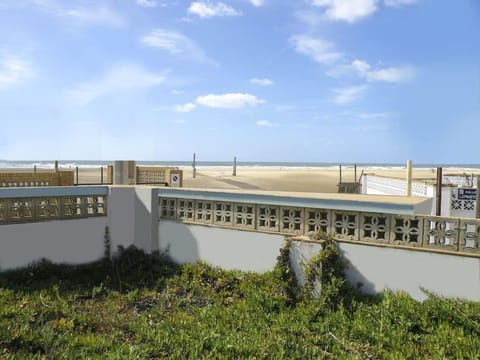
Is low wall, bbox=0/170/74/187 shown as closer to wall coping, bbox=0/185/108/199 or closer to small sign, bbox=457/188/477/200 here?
wall coping, bbox=0/185/108/199

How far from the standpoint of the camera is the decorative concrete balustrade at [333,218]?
552 cm

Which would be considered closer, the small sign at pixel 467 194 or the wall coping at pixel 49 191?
the wall coping at pixel 49 191

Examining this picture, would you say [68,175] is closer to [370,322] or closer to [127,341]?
[127,341]

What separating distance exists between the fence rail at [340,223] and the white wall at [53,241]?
5.32 feet

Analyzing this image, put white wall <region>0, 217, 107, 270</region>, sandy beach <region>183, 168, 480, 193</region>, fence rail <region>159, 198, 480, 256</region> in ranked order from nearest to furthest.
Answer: fence rail <region>159, 198, 480, 256</region>, white wall <region>0, 217, 107, 270</region>, sandy beach <region>183, 168, 480, 193</region>

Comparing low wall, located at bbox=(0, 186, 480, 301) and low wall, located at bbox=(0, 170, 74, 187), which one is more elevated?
low wall, located at bbox=(0, 170, 74, 187)

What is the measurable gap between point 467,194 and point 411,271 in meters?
6.22

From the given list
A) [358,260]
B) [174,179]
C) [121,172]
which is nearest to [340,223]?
[358,260]

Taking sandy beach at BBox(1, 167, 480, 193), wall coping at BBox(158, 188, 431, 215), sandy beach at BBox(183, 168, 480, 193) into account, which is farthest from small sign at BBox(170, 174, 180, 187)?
sandy beach at BBox(183, 168, 480, 193)

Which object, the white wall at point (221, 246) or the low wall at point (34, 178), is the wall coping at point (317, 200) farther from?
the low wall at point (34, 178)

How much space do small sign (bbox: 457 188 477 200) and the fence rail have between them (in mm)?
4518

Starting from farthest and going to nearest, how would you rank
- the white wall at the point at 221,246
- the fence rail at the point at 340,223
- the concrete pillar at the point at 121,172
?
1. the concrete pillar at the point at 121,172
2. the white wall at the point at 221,246
3. the fence rail at the point at 340,223

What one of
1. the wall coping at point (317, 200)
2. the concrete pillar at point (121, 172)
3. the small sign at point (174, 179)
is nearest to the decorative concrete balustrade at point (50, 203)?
the wall coping at point (317, 200)

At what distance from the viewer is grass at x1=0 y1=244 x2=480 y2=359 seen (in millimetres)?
4414
